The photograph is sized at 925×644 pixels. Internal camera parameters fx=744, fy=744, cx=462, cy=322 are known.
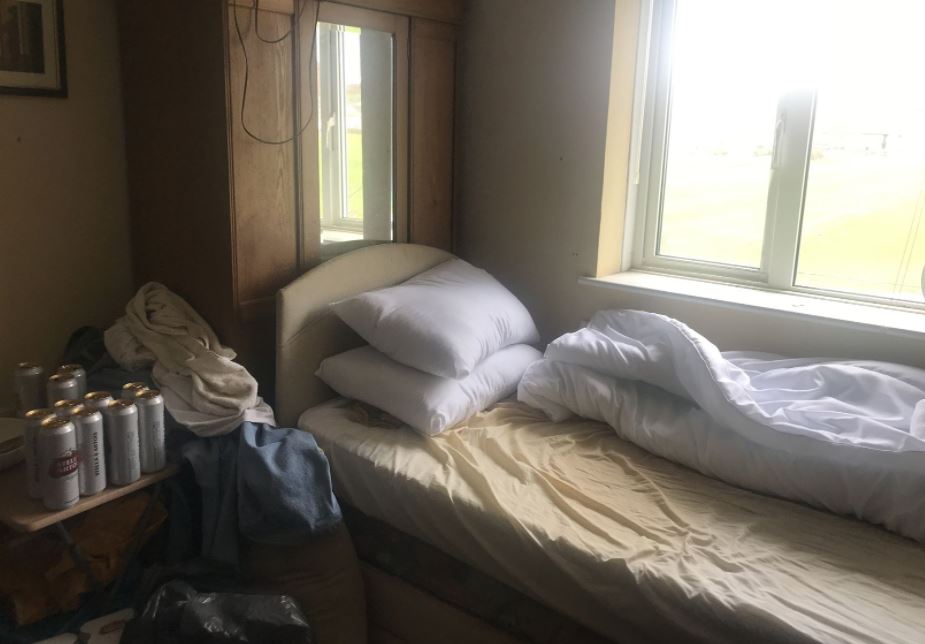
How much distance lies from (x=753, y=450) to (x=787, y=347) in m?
0.52

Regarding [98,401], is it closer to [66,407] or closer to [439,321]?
[66,407]

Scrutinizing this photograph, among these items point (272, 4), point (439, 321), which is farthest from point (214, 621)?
point (272, 4)

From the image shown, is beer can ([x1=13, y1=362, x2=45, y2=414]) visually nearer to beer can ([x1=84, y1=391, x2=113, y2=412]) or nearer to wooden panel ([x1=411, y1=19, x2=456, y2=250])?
beer can ([x1=84, y1=391, x2=113, y2=412])

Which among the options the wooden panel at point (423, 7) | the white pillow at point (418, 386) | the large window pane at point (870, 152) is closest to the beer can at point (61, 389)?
the white pillow at point (418, 386)

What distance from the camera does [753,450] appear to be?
1.67 m

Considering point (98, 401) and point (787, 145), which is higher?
point (787, 145)

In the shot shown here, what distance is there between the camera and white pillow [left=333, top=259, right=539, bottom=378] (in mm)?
1962

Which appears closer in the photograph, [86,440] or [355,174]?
[86,440]

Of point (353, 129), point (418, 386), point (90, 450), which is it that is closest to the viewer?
point (90, 450)

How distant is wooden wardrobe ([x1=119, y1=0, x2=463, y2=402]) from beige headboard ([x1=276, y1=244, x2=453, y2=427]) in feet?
0.34

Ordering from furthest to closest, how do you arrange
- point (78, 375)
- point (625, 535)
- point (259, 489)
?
point (78, 375)
point (259, 489)
point (625, 535)

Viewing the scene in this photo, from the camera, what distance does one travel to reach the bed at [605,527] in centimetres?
131

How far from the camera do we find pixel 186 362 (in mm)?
1899

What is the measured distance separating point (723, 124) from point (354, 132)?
45.0 inches
